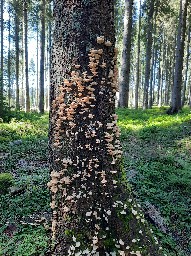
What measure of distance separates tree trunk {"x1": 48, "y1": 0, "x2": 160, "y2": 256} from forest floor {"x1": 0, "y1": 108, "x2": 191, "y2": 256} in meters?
0.76

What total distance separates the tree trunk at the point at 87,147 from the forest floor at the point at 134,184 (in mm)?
761

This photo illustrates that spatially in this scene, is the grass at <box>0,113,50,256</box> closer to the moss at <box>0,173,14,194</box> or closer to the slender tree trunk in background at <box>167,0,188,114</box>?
the moss at <box>0,173,14,194</box>

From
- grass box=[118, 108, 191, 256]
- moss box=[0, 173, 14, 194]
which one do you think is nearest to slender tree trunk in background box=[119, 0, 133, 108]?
grass box=[118, 108, 191, 256]

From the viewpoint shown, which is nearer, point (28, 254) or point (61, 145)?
point (61, 145)

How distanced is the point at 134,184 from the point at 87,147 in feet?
13.0

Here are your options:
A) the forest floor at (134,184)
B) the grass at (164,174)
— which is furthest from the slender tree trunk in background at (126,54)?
the forest floor at (134,184)

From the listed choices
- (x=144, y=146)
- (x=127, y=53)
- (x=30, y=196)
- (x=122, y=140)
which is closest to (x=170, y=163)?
(x=144, y=146)

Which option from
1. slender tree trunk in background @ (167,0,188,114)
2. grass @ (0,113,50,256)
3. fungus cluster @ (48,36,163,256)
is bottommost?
grass @ (0,113,50,256)

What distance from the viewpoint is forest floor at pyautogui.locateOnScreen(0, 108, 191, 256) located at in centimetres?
479

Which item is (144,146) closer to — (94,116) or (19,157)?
(19,157)

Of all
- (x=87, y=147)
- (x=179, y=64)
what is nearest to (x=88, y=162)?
(x=87, y=147)

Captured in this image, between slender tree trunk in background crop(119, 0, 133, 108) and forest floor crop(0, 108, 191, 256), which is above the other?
slender tree trunk in background crop(119, 0, 133, 108)

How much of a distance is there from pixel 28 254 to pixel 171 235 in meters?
2.64

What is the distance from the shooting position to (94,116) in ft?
11.5
